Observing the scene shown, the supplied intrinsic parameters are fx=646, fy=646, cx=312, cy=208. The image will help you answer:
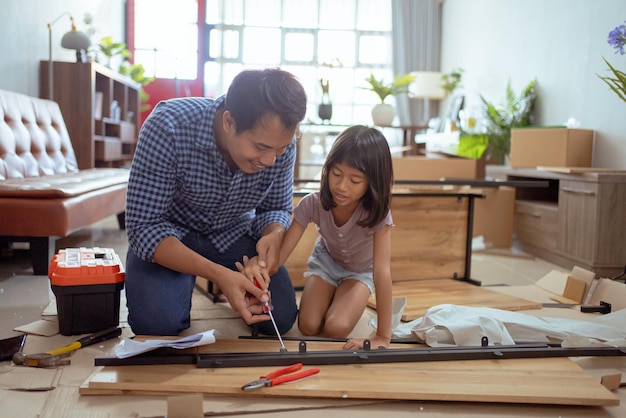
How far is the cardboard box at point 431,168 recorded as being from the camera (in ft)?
16.3

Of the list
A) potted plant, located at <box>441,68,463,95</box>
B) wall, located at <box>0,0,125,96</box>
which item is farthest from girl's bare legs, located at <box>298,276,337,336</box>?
potted plant, located at <box>441,68,463,95</box>

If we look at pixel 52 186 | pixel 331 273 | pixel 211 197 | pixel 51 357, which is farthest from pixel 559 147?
pixel 51 357

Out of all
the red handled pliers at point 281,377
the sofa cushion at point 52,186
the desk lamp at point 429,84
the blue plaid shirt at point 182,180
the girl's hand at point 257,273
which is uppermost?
the desk lamp at point 429,84

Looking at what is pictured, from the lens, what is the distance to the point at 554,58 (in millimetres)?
5059

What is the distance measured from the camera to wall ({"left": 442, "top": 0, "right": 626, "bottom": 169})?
13.3 ft

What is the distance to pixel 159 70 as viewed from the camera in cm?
864

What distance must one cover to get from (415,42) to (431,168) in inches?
182

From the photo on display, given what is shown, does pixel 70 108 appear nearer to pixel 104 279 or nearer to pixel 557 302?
pixel 104 279

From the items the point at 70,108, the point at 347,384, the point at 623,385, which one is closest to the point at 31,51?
the point at 70,108

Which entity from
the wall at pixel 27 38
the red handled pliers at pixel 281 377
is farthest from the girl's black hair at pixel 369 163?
the wall at pixel 27 38

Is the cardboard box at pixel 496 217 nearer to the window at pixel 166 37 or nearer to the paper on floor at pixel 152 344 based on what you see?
the paper on floor at pixel 152 344

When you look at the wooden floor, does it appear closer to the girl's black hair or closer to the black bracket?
the girl's black hair

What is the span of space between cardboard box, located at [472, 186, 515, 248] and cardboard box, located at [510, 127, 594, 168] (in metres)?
0.27

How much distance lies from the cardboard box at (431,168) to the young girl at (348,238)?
280 cm
